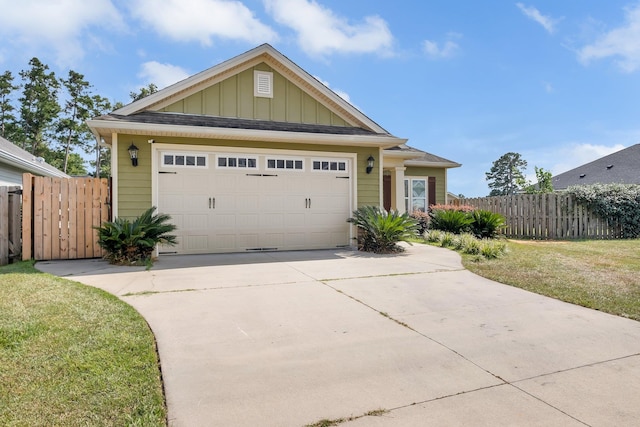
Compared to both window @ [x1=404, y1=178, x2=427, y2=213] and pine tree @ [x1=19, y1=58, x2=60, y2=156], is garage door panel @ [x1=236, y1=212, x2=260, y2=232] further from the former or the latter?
pine tree @ [x1=19, y1=58, x2=60, y2=156]

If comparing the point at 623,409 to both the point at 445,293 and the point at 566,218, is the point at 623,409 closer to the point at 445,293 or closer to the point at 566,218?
the point at 445,293

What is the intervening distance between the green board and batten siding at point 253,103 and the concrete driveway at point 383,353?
4.75 m

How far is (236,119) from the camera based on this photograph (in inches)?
349

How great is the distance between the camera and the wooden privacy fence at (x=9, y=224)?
729 centimetres

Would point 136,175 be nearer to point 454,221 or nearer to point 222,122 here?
point 222,122

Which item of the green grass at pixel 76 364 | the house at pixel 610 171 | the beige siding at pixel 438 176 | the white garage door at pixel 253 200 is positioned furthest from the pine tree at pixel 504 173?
the green grass at pixel 76 364

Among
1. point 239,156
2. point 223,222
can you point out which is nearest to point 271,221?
point 223,222

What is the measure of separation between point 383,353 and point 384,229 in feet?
19.1

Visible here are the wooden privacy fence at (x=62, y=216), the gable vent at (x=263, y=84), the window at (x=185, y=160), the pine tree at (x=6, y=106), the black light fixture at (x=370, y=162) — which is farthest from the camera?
the pine tree at (x=6, y=106)

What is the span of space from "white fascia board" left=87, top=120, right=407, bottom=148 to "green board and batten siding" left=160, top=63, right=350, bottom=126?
88 centimetres

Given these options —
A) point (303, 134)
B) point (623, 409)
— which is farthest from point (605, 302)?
point (303, 134)

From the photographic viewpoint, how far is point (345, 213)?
970cm

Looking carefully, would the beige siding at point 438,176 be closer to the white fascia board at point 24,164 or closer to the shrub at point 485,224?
the shrub at point 485,224

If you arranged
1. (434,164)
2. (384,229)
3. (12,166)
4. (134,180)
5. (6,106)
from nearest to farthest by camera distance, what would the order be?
(134,180), (384,229), (12,166), (434,164), (6,106)
